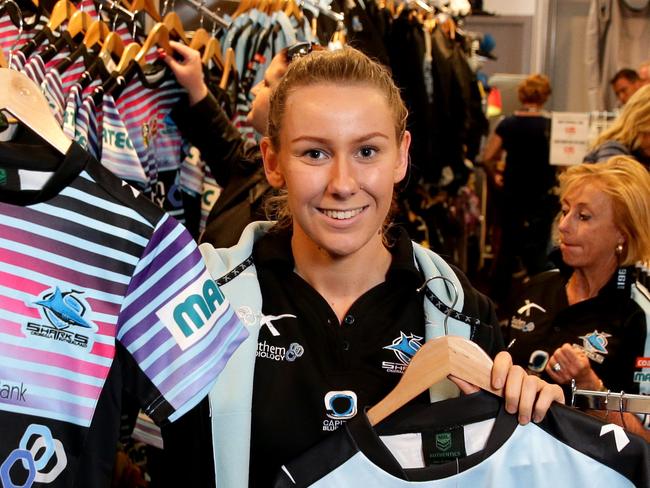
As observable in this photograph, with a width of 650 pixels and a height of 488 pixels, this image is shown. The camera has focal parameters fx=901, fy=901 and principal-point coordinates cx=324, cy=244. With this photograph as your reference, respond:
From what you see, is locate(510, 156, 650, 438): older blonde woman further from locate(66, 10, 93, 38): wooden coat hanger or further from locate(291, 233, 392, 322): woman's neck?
locate(66, 10, 93, 38): wooden coat hanger

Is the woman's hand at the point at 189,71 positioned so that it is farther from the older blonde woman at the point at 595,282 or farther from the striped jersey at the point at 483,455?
the striped jersey at the point at 483,455

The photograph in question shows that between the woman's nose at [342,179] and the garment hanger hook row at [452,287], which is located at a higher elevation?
the woman's nose at [342,179]

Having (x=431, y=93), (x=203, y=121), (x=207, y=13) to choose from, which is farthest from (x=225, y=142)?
(x=431, y=93)

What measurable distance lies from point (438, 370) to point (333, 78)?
51 centimetres

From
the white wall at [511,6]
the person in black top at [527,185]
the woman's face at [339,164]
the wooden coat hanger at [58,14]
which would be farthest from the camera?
the white wall at [511,6]

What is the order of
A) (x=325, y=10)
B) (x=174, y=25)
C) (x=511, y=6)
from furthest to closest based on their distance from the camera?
(x=511, y=6)
(x=325, y=10)
(x=174, y=25)

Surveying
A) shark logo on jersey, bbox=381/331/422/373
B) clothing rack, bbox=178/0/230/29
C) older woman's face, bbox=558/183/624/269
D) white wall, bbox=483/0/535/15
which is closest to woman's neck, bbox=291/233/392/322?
shark logo on jersey, bbox=381/331/422/373

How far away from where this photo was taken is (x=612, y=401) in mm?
1489

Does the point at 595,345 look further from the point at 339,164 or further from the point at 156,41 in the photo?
the point at 156,41

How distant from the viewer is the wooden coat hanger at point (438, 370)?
4.51 feet

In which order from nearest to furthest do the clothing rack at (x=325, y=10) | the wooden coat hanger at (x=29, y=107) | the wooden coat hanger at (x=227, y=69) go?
the wooden coat hanger at (x=29, y=107) → the wooden coat hanger at (x=227, y=69) → the clothing rack at (x=325, y=10)

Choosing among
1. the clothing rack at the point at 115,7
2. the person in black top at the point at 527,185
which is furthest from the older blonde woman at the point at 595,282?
the person in black top at the point at 527,185

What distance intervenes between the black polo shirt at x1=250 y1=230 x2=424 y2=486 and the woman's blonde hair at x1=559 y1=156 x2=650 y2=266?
2.59ft

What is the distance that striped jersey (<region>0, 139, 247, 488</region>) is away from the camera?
1251 millimetres
